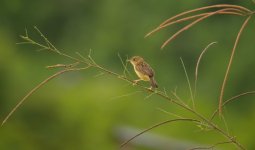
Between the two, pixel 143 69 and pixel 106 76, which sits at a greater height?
pixel 106 76

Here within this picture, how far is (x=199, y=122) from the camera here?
2621 millimetres

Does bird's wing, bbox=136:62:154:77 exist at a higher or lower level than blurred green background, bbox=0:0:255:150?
lower

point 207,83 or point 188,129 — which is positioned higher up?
point 207,83

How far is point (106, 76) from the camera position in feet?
57.1

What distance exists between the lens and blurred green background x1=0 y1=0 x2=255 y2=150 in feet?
30.6

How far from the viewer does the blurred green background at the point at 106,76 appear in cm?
933

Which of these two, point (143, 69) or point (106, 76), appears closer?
point (143, 69)

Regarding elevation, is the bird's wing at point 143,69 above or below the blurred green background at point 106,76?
below

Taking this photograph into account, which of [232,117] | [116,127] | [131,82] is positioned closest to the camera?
[131,82]

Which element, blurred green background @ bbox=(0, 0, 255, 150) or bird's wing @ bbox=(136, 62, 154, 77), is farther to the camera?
blurred green background @ bbox=(0, 0, 255, 150)

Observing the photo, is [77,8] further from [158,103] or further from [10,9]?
[158,103]

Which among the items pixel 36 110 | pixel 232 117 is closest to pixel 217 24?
pixel 232 117

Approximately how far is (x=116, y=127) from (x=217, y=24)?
1750cm

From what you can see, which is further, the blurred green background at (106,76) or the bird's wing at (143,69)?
the blurred green background at (106,76)
